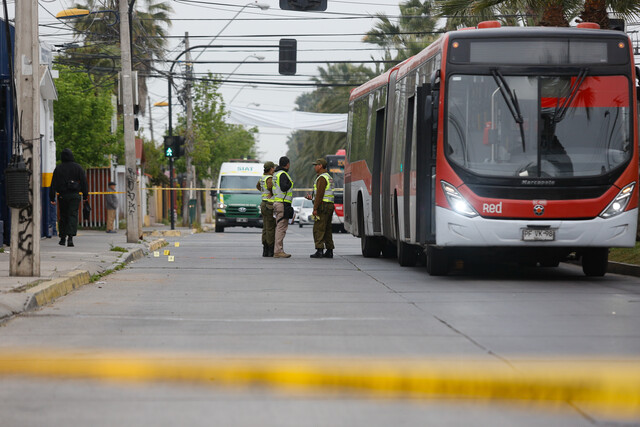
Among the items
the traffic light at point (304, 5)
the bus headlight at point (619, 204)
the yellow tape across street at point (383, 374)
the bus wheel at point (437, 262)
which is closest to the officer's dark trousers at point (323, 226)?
the traffic light at point (304, 5)

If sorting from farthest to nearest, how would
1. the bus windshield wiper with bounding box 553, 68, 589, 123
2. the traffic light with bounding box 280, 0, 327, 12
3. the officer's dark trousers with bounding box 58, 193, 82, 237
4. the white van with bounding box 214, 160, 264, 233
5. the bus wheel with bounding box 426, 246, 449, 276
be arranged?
1. the white van with bounding box 214, 160, 264, 233
2. the officer's dark trousers with bounding box 58, 193, 82, 237
3. the traffic light with bounding box 280, 0, 327, 12
4. the bus wheel with bounding box 426, 246, 449, 276
5. the bus windshield wiper with bounding box 553, 68, 589, 123

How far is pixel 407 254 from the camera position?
722 inches

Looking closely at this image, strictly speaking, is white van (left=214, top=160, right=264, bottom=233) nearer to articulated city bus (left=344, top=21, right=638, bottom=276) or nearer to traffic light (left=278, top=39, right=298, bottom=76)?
traffic light (left=278, top=39, right=298, bottom=76)

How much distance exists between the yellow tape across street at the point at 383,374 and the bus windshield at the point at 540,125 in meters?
6.75

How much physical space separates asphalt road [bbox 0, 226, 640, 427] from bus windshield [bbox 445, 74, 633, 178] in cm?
155

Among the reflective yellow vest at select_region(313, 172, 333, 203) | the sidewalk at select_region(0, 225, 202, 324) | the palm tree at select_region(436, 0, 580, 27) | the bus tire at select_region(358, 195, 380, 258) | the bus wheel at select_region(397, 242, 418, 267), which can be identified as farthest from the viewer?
the palm tree at select_region(436, 0, 580, 27)

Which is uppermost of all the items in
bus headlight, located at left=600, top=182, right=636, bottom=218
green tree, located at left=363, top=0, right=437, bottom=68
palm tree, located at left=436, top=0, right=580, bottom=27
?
green tree, located at left=363, top=0, right=437, bottom=68

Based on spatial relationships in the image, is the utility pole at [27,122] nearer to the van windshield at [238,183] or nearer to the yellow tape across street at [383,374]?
the yellow tape across street at [383,374]

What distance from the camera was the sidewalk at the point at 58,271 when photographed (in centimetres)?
1146

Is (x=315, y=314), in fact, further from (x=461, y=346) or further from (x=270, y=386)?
(x=270, y=386)

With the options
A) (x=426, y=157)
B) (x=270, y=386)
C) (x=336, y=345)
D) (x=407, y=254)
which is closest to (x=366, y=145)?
(x=407, y=254)

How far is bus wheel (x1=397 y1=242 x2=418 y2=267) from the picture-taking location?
717 inches

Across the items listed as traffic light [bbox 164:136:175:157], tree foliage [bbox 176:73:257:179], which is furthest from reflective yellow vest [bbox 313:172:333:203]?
tree foliage [bbox 176:73:257:179]

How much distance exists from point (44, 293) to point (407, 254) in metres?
7.62
